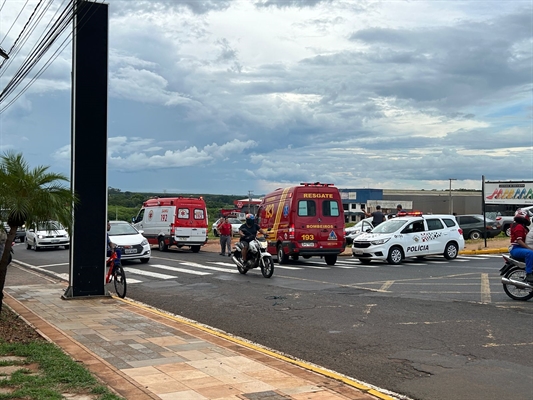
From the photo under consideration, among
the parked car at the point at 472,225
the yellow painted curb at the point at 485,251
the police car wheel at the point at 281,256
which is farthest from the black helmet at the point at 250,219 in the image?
the parked car at the point at 472,225

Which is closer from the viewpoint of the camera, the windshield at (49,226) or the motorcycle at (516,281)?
the windshield at (49,226)

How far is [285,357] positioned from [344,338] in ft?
5.33

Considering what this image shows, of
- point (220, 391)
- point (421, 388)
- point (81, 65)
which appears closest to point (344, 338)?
point (421, 388)

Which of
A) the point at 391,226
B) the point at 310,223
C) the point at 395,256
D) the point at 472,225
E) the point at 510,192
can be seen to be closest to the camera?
the point at 310,223

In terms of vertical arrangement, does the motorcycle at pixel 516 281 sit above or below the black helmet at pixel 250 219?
below

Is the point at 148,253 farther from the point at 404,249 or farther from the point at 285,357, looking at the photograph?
the point at 285,357

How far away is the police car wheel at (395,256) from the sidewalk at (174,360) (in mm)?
12968

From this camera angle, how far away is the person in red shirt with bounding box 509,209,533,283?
40.7 feet

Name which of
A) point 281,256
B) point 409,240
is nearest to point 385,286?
point 281,256

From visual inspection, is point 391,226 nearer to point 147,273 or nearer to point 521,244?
point 147,273

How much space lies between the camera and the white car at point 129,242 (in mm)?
22531

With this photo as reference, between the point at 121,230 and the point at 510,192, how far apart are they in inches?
1480

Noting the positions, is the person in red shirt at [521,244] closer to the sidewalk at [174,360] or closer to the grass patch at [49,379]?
the sidewalk at [174,360]

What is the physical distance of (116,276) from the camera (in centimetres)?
1408
